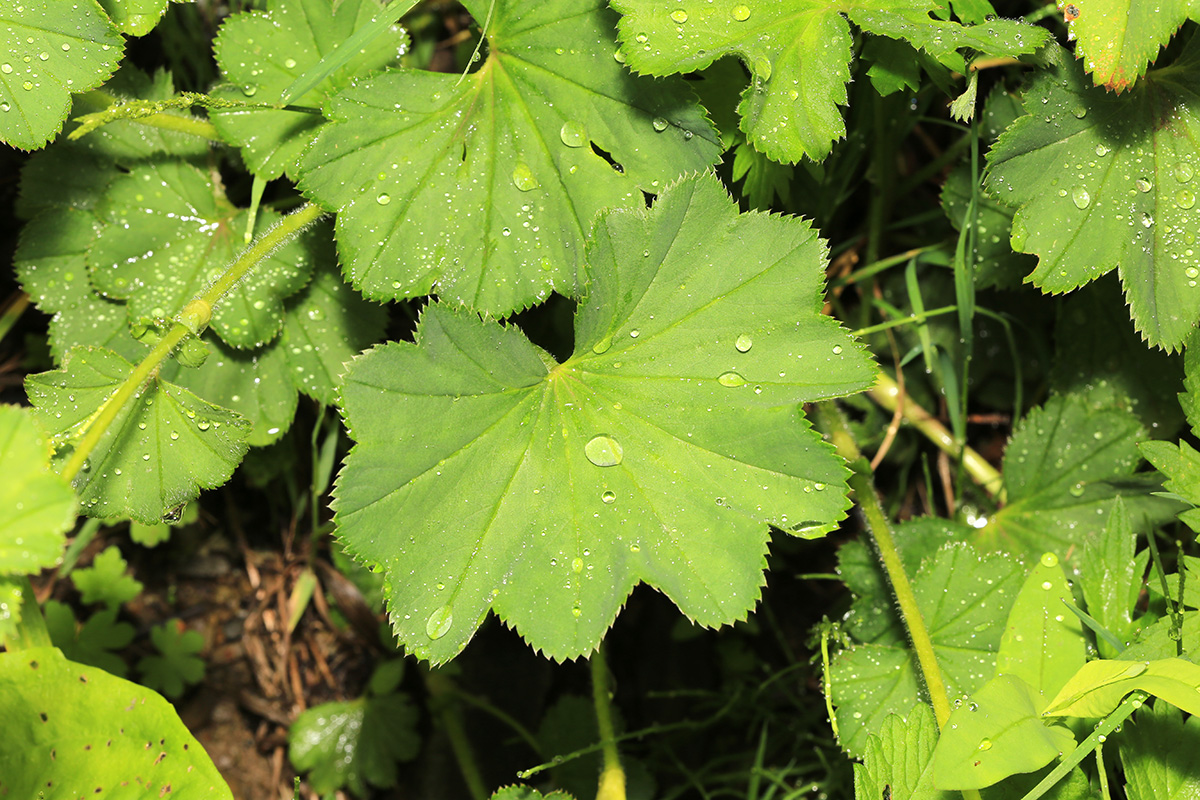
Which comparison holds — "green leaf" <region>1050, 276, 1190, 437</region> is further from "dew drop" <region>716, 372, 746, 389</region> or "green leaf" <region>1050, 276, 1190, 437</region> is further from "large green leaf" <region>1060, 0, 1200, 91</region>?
"dew drop" <region>716, 372, 746, 389</region>

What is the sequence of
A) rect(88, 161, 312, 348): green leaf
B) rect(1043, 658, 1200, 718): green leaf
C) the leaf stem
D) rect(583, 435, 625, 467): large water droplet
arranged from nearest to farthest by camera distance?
1. rect(1043, 658, 1200, 718): green leaf
2. rect(583, 435, 625, 467): large water droplet
3. the leaf stem
4. rect(88, 161, 312, 348): green leaf

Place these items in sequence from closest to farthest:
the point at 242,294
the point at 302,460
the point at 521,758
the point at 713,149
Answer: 1. the point at 713,149
2. the point at 242,294
3. the point at 302,460
4. the point at 521,758

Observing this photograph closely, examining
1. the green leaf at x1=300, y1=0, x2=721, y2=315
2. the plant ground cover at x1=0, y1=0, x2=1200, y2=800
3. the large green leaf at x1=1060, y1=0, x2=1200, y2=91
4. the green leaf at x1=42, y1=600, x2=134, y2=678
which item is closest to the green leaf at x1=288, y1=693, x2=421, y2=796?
the green leaf at x1=42, y1=600, x2=134, y2=678

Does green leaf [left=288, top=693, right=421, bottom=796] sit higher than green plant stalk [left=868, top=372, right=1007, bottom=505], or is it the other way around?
green plant stalk [left=868, top=372, right=1007, bottom=505]

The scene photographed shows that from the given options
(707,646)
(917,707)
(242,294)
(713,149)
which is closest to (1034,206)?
(713,149)

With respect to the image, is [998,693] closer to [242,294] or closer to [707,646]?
[707,646]

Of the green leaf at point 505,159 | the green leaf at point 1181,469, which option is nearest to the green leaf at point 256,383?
the green leaf at point 505,159
